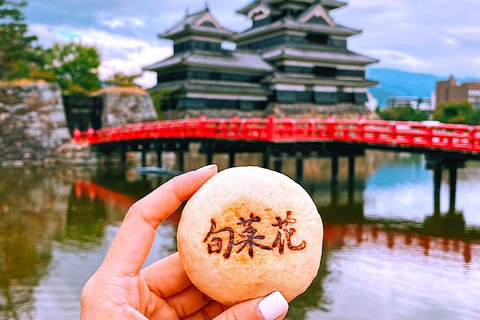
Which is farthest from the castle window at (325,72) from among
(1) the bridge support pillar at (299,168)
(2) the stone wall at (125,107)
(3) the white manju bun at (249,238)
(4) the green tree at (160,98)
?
(3) the white manju bun at (249,238)

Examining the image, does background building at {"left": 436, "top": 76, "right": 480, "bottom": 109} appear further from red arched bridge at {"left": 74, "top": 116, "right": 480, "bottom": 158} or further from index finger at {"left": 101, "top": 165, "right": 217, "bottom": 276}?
index finger at {"left": 101, "top": 165, "right": 217, "bottom": 276}

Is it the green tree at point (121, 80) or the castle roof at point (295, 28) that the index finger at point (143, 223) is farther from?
the castle roof at point (295, 28)

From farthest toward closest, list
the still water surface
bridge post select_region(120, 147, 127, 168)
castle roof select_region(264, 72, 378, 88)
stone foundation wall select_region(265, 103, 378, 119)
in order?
stone foundation wall select_region(265, 103, 378, 119)
castle roof select_region(264, 72, 378, 88)
bridge post select_region(120, 147, 127, 168)
the still water surface

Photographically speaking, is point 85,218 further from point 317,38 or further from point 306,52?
point 317,38

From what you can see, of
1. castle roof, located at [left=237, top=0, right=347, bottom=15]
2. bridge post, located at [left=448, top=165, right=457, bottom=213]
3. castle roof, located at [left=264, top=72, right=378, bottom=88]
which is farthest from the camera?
castle roof, located at [left=237, top=0, right=347, bottom=15]

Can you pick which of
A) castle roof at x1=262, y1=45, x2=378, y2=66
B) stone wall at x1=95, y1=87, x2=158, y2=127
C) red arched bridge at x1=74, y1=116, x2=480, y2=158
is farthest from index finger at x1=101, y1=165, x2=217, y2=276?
castle roof at x1=262, y1=45, x2=378, y2=66
